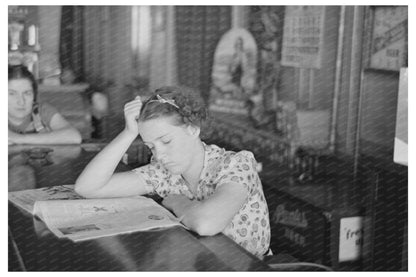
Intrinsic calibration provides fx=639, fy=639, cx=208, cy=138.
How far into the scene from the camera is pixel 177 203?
123cm

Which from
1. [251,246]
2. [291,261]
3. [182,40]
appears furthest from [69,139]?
[182,40]

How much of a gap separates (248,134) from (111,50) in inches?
61.6

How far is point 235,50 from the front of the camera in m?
2.94

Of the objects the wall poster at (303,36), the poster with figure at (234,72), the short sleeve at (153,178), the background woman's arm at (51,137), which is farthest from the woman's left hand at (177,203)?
the poster with figure at (234,72)

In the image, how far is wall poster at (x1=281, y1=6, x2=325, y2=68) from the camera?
2473 mm

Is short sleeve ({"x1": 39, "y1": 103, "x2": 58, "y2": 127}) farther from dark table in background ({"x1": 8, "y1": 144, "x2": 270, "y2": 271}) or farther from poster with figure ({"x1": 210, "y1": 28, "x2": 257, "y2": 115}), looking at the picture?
dark table in background ({"x1": 8, "y1": 144, "x2": 270, "y2": 271})

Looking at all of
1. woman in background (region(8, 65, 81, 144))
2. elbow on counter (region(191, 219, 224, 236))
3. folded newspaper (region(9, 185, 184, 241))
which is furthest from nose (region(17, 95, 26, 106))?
elbow on counter (region(191, 219, 224, 236))

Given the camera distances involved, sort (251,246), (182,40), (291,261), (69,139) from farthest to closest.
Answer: (182,40), (69,139), (251,246), (291,261)

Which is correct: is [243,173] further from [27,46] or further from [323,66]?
[27,46]

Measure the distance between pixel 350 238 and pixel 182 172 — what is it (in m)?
0.93

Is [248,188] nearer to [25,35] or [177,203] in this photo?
[177,203]

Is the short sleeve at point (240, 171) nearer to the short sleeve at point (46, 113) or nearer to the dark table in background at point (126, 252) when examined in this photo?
the dark table in background at point (126, 252)

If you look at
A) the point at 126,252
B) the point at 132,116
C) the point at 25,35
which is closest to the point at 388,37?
the point at 132,116

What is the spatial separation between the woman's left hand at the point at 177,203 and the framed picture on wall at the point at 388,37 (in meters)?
1.06
